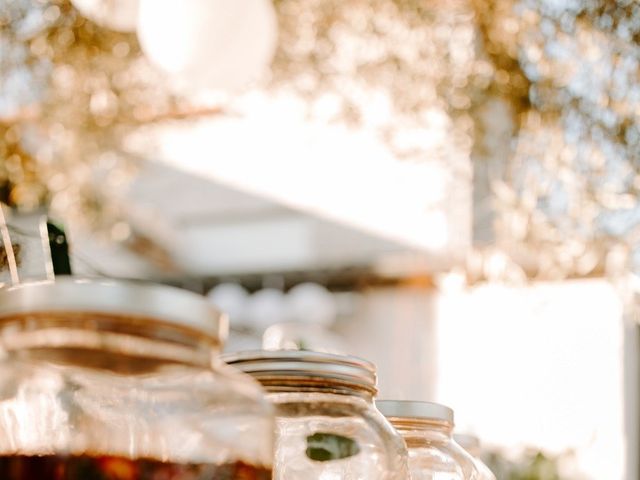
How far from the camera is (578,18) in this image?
1.66 metres

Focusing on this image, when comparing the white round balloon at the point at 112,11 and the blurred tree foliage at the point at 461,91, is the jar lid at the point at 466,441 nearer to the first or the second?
the blurred tree foliage at the point at 461,91

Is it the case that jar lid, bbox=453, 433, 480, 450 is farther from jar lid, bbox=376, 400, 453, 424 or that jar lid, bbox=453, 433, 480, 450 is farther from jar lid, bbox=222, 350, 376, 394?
jar lid, bbox=222, 350, 376, 394

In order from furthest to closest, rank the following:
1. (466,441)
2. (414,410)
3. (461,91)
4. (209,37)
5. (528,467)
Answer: (528,467) < (461,91) < (209,37) < (466,441) < (414,410)

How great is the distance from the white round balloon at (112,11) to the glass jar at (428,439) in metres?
1.28

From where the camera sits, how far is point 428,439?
574 mm

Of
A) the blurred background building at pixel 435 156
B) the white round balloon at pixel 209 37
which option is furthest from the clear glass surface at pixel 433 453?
the white round balloon at pixel 209 37

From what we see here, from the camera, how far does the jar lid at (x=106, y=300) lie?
327 millimetres

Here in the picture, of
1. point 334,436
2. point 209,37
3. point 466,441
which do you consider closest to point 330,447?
point 334,436

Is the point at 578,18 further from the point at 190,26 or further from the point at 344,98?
the point at 344,98

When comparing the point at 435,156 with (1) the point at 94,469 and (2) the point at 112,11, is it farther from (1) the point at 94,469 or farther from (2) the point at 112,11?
(1) the point at 94,469

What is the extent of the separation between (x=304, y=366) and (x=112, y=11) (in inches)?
54.8

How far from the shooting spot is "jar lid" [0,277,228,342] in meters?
0.33

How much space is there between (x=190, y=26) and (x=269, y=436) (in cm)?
138

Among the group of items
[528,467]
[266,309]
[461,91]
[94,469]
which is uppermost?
[266,309]
